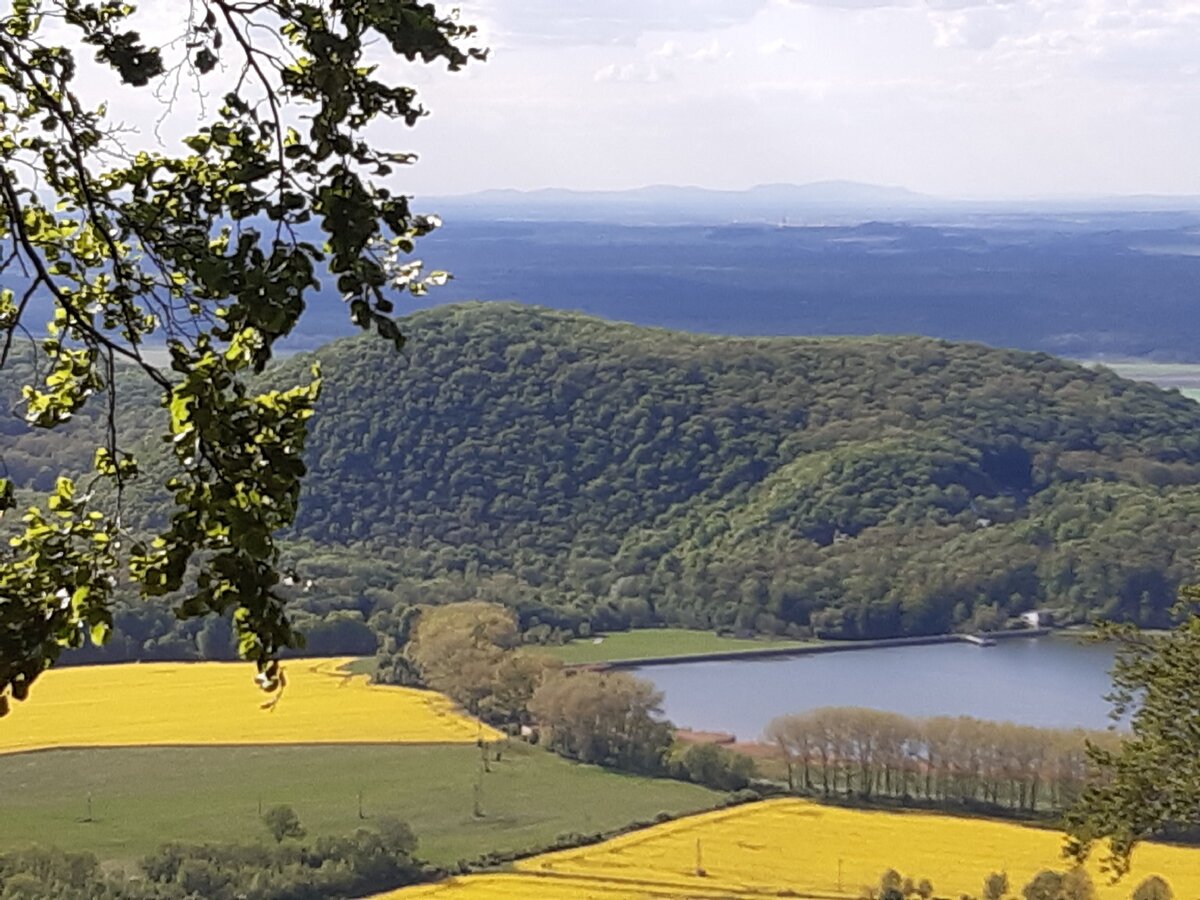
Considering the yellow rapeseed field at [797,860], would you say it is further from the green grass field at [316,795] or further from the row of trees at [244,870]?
the green grass field at [316,795]

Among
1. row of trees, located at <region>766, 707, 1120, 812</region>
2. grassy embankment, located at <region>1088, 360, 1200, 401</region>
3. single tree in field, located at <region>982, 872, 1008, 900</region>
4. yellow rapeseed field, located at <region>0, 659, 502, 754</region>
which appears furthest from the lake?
grassy embankment, located at <region>1088, 360, 1200, 401</region>

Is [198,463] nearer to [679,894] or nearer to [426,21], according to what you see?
[426,21]

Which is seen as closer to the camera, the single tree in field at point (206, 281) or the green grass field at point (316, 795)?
the single tree in field at point (206, 281)

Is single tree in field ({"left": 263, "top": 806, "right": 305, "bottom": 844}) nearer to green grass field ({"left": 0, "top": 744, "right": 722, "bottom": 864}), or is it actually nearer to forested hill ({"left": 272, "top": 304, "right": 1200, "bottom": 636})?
green grass field ({"left": 0, "top": 744, "right": 722, "bottom": 864})

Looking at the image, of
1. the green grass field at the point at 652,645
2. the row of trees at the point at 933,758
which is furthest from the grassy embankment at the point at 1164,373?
the row of trees at the point at 933,758

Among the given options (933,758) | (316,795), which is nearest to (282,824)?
(316,795)

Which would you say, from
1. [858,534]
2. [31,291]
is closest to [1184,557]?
[858,534]

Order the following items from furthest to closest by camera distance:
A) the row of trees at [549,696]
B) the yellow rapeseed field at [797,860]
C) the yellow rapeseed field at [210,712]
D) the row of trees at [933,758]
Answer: the yellow rapeseed field at [210,712], the row of trees at [549,696], the row of trees at [933,758], the yellow rapeseed field at [797,860]

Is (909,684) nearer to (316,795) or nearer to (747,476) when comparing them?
(316,795)
